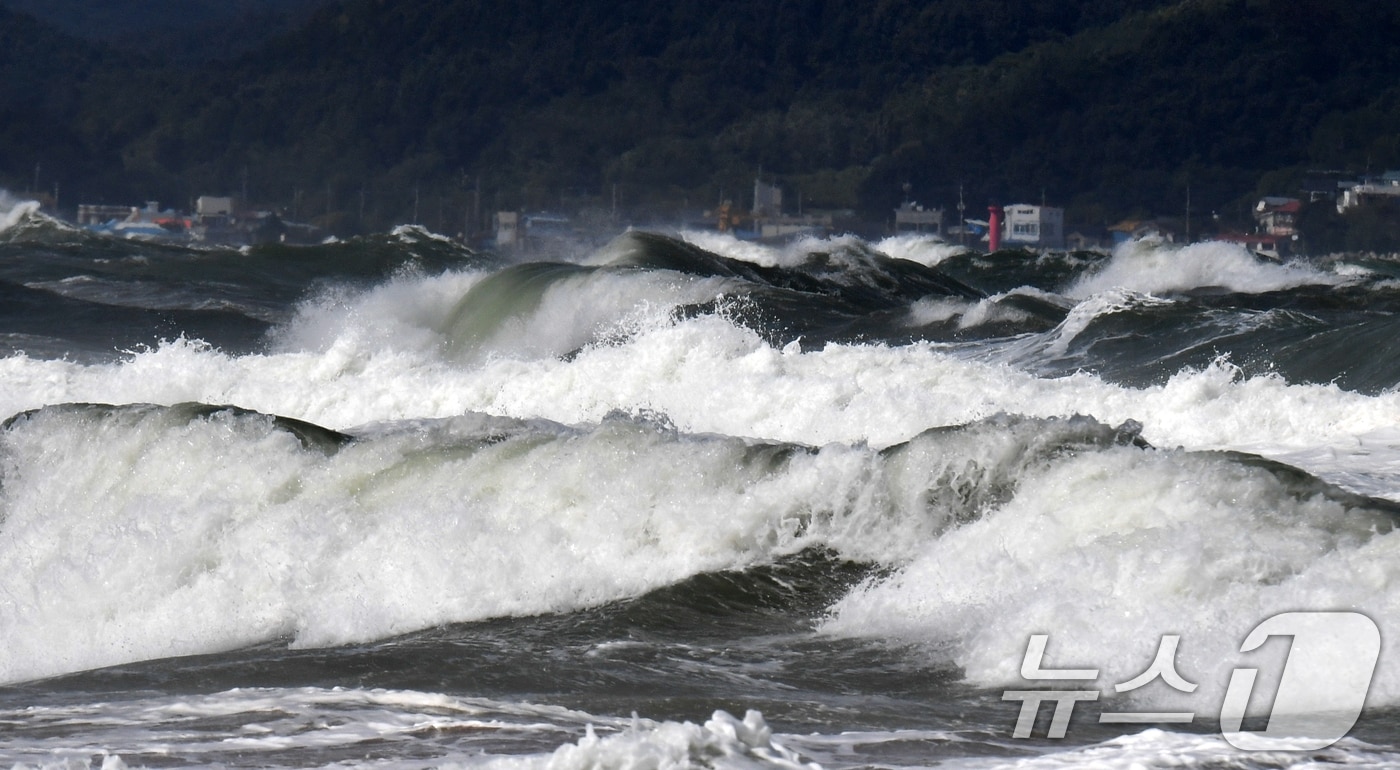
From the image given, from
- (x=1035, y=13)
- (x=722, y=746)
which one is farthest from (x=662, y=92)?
(x=722, y=746)

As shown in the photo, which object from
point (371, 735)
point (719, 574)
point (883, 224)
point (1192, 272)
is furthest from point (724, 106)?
point (371, 735)

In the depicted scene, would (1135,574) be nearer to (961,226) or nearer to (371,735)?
(371,735)

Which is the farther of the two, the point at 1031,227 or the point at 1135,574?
the point at 1031,227

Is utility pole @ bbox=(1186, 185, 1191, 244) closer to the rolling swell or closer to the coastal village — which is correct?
the coastal village

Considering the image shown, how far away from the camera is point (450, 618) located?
8664mm

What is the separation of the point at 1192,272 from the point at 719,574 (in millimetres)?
28403

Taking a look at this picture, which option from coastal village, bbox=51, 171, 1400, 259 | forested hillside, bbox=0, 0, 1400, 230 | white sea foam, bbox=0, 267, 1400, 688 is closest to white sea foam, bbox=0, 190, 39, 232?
coastal village, bbox=51, 171, 1400, 259

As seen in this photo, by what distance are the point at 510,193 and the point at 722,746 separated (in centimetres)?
8437

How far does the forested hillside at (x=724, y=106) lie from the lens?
288 feet

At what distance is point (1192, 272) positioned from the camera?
35562 millimetres

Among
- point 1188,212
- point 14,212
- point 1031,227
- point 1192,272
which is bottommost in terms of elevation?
point 1192,272

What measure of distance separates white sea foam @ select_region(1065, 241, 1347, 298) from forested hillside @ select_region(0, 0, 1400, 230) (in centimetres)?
4756

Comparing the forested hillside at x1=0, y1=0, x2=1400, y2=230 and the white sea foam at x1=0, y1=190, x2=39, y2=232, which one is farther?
the forested hillside at x1=0, y1=0, x2=1400, y2=230

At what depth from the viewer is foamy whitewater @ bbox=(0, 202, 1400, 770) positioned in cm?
619
